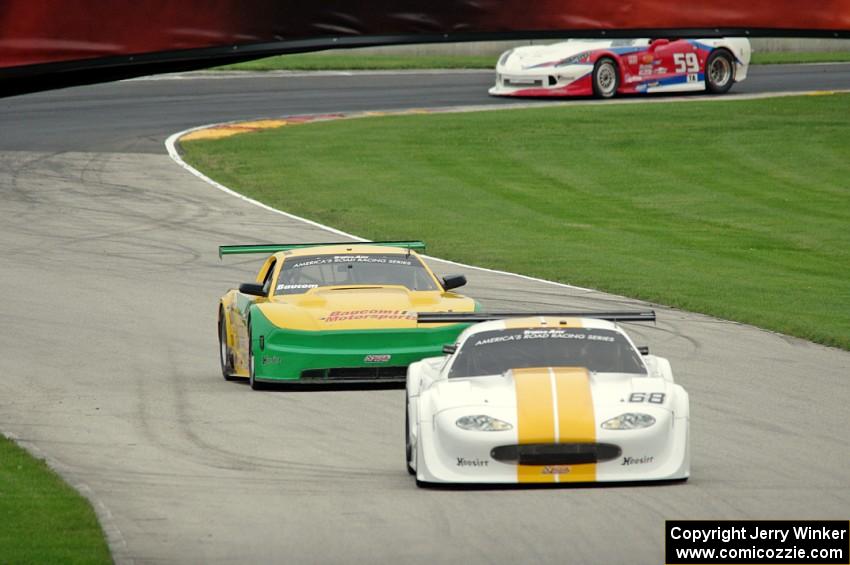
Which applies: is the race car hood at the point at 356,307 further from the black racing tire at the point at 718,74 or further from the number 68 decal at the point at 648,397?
the black racing tire at the point at 718,74

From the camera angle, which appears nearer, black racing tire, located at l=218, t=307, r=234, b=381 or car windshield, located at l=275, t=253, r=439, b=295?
black racing tire, located at l=218, t=307, r=234, b=381

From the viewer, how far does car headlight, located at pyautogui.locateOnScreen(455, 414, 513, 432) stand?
34.8 feet

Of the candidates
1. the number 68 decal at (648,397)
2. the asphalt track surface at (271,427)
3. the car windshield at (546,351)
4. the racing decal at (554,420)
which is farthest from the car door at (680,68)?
the racing decal at (554,420)

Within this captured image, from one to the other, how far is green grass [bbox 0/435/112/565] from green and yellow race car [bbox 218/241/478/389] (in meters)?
3.16

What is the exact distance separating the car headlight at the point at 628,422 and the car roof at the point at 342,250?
5.69 metres

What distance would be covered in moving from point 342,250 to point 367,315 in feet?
4.94

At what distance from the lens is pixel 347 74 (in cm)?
4644

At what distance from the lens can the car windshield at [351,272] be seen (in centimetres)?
1566

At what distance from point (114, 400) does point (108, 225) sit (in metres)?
11.6

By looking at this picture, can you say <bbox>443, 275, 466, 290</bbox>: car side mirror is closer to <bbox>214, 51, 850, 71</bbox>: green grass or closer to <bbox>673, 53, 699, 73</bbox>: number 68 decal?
<bbox>673, 53, 699, 73</bbox>: number 68 decal

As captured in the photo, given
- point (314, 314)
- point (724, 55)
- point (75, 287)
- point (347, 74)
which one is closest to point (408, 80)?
point (347, 74)

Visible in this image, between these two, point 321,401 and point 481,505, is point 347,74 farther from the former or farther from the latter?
point 481,505

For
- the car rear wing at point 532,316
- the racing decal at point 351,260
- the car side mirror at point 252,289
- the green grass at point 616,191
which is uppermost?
the car rear wing at point 532,316

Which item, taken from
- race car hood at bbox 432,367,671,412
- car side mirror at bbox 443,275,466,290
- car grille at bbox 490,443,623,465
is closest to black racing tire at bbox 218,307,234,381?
car side mirror at bbox 443,275,466,290
